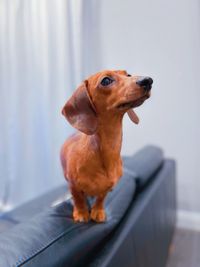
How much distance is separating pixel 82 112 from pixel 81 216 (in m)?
0.34

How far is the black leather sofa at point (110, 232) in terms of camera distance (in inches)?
28.9

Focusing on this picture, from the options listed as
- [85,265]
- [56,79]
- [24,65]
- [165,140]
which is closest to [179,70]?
[165,140]

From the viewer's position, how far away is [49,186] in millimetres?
2271

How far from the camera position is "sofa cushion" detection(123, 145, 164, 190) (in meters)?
1.35

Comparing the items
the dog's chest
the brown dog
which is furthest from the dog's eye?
the dog's chest

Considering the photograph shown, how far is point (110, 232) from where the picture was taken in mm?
931

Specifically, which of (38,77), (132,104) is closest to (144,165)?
(132,104)

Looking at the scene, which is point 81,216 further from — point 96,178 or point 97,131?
point 97,131

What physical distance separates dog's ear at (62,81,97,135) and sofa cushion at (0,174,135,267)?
0.30 m

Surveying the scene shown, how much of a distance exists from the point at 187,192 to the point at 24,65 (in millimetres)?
1516

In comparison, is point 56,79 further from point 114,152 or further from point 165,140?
point 114,152

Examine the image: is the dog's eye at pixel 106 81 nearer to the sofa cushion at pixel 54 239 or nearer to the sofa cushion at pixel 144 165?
the sofa cushion at pixel 54 239

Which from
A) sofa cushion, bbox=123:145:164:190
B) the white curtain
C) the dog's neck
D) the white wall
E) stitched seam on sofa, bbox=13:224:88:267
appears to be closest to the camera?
stitched seam on sofa, bbox=13:224:88:267

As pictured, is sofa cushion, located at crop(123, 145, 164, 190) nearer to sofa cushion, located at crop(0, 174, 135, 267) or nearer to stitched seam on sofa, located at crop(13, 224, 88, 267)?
sofa cushion, located at crop(0, 174, 135, 267)
